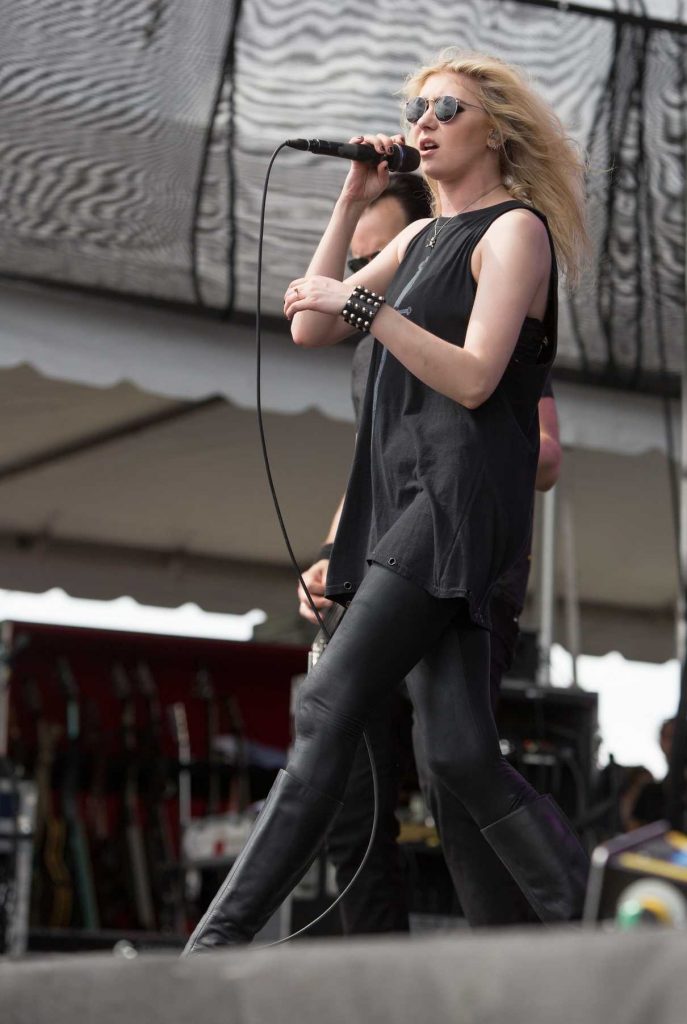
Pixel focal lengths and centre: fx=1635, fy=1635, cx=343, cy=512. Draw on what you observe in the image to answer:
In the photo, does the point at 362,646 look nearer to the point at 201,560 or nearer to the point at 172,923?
the point at 172,923

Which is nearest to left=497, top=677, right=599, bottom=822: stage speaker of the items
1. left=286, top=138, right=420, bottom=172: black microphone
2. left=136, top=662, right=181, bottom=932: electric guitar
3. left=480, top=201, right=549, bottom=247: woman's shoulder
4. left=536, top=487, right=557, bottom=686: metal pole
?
left=536, top=487, right=557, bottom=686: metal pole

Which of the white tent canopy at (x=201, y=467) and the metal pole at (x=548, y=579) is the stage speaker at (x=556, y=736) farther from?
the white tent canopy at (x=201, y=467)

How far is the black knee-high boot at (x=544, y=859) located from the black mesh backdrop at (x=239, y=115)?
306 cm

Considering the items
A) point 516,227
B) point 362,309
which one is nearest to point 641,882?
point 362,309

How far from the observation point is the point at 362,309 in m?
2.48

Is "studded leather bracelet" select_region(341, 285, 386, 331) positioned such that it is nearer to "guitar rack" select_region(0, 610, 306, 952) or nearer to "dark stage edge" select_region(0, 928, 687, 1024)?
"dark stage edge" select_region(0, 928, 687, 1024)

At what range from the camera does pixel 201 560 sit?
371 inches

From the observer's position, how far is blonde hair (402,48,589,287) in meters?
2.73

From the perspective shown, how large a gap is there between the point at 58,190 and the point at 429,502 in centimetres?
345

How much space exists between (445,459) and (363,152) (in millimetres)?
614

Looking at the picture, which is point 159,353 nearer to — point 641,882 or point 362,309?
point 362,309

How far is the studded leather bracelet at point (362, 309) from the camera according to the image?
97.5 inches

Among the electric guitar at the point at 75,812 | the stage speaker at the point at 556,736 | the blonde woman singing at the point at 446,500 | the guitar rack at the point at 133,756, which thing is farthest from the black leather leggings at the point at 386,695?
the electric guitar at the point at 75,812

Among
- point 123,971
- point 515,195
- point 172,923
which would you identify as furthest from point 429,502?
point 172,923
